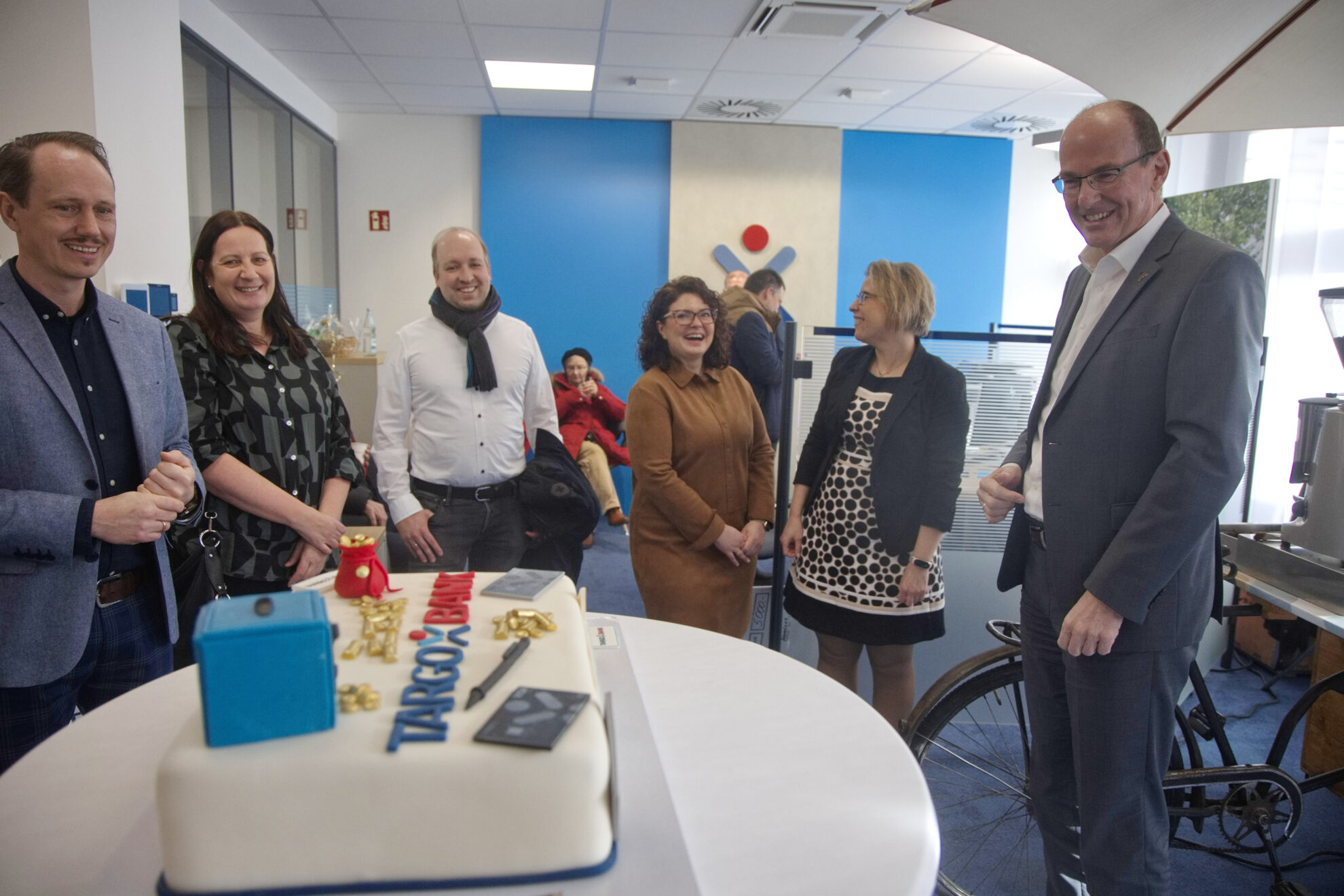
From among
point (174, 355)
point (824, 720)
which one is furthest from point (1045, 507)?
point (174, 355)

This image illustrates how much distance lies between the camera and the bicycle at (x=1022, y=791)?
6.16ft

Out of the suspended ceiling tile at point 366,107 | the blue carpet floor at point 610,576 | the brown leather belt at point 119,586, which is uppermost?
the suspended ceiling tile at point 366,107

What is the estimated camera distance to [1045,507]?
150cm

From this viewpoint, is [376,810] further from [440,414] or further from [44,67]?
[44,67]

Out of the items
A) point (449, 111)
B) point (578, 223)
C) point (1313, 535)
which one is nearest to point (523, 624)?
point (1313, 535)

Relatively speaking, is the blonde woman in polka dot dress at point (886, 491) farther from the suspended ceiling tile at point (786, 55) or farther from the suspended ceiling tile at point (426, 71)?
the suspended ceiling tile at point (426, 71)

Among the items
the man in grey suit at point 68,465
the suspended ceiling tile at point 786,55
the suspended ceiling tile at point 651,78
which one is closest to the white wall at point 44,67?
the man in grey suit at point 68,465

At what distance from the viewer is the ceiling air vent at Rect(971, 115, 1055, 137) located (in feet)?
19.8

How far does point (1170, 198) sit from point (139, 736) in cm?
528

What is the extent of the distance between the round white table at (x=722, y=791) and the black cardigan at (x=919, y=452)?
35.1 inches

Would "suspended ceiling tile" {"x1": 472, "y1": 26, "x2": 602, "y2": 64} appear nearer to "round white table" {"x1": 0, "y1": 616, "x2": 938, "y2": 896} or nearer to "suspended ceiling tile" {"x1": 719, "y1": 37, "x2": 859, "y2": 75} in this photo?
"suspended ceiling tile" {"x1": 719, "y1": 37, "x2": 859, "y2": 75}

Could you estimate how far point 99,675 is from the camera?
1491mm

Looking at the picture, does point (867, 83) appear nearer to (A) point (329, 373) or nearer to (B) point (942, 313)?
(B) point (942, 313)

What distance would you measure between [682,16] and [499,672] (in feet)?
13.1
